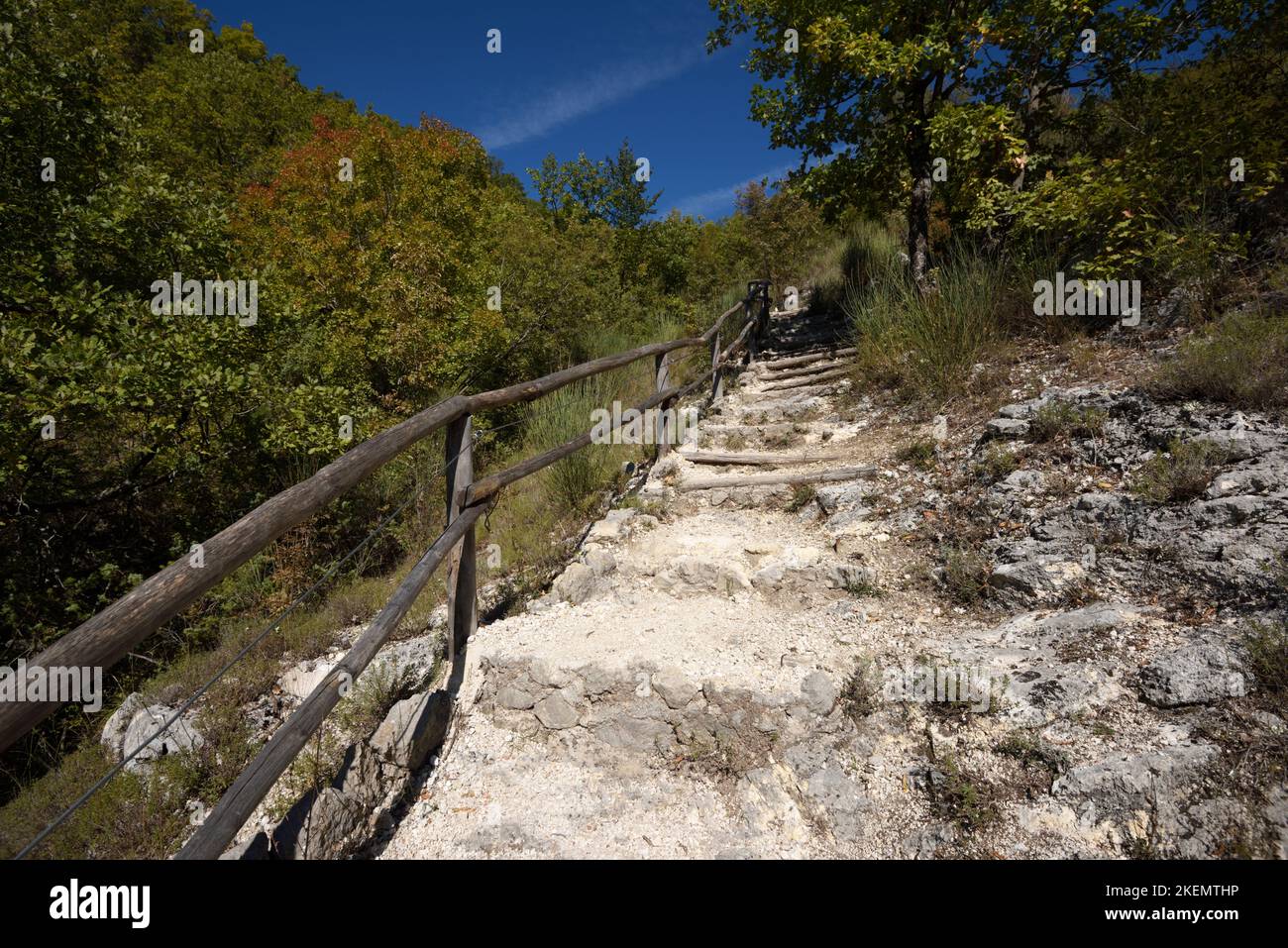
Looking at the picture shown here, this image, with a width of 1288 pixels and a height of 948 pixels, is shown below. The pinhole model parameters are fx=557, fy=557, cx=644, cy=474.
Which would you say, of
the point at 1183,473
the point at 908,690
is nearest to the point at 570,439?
the point at 908,690

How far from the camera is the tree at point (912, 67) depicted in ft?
18.4

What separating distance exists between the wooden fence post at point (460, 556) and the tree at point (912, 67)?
5.95 meters

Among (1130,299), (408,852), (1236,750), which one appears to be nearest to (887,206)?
(1130,299)

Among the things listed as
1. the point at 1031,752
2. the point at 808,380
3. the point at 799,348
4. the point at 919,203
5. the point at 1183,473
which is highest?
the point at 919,203

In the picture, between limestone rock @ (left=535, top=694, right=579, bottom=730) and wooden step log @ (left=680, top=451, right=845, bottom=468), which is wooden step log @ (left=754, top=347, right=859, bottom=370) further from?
limestone rock @ (left=535, top=694, right=579, bottom=730)

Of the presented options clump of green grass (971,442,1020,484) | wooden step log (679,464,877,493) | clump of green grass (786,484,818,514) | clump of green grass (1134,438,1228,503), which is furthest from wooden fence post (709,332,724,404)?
clump of green grass (1134,438,1228,503)

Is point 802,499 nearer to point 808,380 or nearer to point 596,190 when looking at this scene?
point 808,380

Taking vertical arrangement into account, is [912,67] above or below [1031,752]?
above

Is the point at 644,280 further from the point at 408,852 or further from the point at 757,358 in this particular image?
the point at 408,852

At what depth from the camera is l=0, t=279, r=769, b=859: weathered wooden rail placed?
1.14 meters

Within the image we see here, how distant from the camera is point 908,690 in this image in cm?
248

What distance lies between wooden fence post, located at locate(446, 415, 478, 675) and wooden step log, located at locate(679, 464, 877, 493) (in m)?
2.25

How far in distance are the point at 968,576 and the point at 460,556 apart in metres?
2.77
